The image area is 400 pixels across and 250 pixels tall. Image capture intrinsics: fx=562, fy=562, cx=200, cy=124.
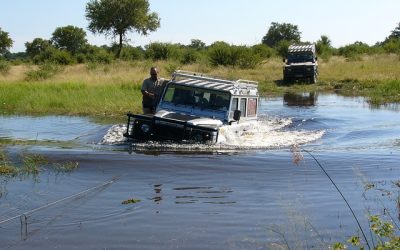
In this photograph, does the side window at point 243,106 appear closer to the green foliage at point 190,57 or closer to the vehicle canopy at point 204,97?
the vehicle canopy at point 204,97

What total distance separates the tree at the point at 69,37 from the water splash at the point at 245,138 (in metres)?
62.4

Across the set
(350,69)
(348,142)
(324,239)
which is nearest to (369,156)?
(348,142)

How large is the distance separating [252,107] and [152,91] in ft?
8.04

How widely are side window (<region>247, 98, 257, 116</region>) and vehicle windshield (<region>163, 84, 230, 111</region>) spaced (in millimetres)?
1257

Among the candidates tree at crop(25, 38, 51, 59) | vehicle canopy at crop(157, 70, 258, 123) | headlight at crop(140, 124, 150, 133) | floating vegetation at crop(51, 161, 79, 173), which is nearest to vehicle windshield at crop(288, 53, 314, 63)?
vehicle canopy at crop(157, 70, 258, 123)

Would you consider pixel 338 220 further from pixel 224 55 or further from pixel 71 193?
pixel 224 55

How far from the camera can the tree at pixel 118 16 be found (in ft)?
185

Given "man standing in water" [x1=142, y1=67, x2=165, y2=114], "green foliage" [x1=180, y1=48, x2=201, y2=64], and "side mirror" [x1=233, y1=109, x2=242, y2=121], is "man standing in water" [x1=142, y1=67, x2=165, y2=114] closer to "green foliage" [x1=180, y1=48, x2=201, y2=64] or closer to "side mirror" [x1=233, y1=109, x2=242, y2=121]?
"side mirror" [x1=233, y1=109, x2=242, y2=121]

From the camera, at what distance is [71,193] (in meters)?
7.66

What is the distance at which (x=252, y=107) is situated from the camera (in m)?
13.5

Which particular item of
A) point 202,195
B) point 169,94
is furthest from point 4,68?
point 202,195

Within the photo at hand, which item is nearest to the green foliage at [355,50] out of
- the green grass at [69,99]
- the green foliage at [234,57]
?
the green foliage at [234,57]

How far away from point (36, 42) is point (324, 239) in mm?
84391

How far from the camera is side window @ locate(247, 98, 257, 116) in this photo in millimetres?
13158
